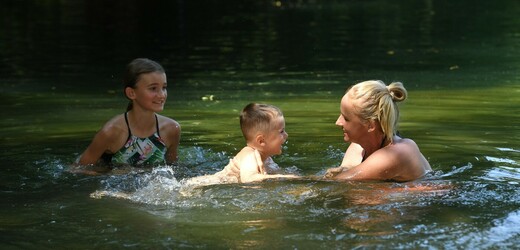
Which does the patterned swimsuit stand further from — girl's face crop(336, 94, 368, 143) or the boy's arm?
girl's face crop(336, 94, 368, 143)

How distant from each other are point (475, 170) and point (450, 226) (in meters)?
1.90

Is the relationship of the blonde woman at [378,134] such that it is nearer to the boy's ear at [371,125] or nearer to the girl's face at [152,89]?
the boy's ear at [371,125]

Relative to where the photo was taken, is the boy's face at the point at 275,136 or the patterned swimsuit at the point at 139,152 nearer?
the boy's face at the point at 275,136

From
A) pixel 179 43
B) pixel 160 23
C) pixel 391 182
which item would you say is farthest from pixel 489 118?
pixel 160 23

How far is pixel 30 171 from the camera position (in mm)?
7941

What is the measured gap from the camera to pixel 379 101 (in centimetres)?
666

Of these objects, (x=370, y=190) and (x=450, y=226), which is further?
(x=370, y=190)

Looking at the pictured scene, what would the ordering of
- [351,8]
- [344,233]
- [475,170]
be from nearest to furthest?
[344,233]
[475,170]
[351,8]

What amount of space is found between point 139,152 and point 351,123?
2.15 m

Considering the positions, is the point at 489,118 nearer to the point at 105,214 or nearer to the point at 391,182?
the point at 391,182

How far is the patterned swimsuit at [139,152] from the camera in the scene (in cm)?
809

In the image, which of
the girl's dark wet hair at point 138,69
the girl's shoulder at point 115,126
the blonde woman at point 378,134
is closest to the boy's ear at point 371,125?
the blonde woman at point 378,134

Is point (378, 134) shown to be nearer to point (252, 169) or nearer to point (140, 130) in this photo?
point (252, 169)

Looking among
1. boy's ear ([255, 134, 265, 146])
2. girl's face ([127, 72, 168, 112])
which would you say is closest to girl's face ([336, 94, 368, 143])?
boy's ear ([255, 134, 265, 146])
